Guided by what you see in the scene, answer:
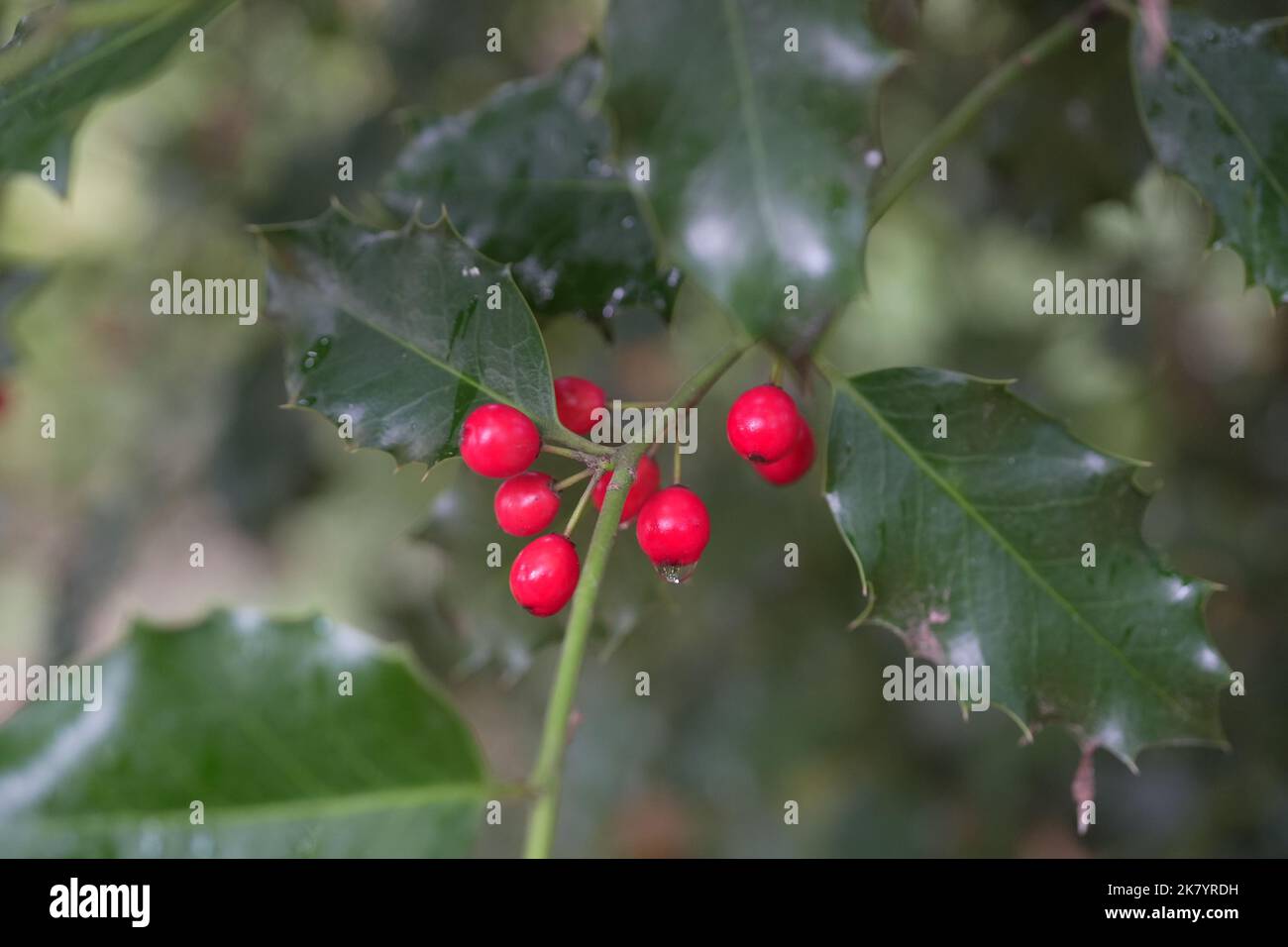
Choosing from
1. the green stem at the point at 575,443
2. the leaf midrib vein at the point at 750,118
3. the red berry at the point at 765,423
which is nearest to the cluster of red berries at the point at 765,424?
the red berry at the point at 765,423

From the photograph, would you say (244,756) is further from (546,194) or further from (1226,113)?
(1226,113)

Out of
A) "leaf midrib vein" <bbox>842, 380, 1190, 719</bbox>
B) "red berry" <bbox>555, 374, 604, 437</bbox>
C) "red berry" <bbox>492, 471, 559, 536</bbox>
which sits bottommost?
"leaf midrib vein" <bbox>842, 380, 1190, 719</bbox>

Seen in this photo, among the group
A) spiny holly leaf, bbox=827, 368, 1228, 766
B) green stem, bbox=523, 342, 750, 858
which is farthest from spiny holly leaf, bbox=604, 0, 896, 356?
spiny holly leaf, bbox=827, 368, 1228, 766

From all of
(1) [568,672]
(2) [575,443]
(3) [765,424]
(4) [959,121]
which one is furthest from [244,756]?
(4) [959,121]

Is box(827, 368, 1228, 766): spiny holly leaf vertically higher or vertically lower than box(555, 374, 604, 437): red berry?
lower

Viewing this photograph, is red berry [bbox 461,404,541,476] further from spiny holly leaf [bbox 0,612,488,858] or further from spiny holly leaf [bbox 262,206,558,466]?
spiny holly leaf [bbox 0,612,488,858]
